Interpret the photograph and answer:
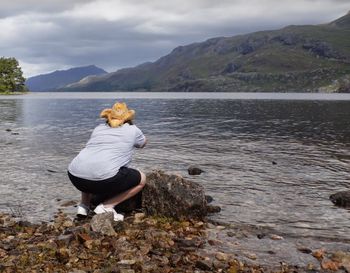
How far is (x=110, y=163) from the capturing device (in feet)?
40.5

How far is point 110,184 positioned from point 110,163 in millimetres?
692

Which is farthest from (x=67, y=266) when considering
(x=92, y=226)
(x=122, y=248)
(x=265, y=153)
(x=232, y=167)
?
(x=265, y=153)

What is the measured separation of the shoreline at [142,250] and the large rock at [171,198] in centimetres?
77

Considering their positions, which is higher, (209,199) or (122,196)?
(122,196)

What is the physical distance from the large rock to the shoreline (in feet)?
2.53

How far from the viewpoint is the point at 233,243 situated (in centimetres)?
1195

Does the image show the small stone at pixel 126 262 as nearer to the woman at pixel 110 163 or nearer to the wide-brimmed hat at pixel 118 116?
the woman at pixel 110 163

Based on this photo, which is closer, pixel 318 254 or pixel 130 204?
pixel 318 254

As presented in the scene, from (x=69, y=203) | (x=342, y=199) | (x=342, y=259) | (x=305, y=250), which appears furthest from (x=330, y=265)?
(x=69, y=203)

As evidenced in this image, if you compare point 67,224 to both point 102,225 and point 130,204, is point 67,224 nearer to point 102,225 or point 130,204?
point 102,225

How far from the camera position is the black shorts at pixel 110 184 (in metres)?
12.5

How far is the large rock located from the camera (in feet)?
46.3

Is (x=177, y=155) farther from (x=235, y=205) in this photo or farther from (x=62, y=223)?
(x=62, y=223)

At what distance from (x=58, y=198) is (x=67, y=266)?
25.7ft
